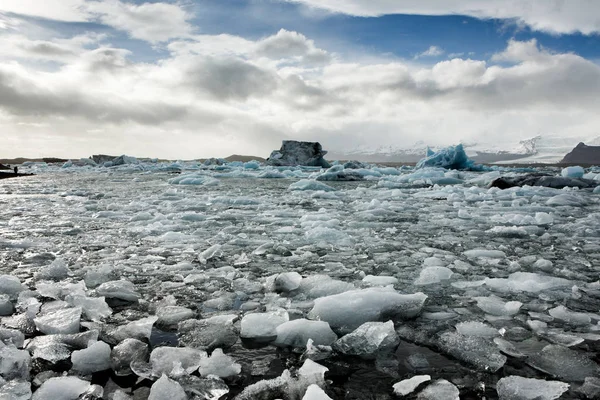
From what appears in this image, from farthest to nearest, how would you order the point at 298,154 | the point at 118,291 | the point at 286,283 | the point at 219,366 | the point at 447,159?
the point at 298,154
the point at 447,159
the point at 286,283
the point at 118,291
the point at 219,366

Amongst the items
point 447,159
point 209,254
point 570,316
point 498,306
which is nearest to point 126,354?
point 209,254

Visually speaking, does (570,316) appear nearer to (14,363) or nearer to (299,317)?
(299,317)

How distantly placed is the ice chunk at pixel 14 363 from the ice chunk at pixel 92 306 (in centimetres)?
42

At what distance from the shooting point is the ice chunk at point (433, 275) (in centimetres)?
244

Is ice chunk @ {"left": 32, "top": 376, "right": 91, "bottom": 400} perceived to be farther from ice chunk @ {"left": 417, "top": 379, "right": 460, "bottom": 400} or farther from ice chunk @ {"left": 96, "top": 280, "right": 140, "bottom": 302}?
ice chunk @ {"left": 417, "top": 379, "right": 460, "bottom": 400}

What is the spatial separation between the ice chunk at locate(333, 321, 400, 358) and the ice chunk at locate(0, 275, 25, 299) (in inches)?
71.8

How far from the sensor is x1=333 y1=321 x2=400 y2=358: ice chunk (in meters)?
1.56

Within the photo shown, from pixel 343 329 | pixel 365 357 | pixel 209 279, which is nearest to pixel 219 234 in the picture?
pixel 209 279

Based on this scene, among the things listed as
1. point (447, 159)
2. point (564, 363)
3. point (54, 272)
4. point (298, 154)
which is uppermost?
point (298, 154)

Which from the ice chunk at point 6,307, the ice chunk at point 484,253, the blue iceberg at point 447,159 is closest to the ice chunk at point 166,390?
the ice chunk at point 6,307

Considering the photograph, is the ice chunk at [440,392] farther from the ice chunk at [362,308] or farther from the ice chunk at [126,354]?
the ice chunk at [126,354]

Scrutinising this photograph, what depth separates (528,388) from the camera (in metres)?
1.26

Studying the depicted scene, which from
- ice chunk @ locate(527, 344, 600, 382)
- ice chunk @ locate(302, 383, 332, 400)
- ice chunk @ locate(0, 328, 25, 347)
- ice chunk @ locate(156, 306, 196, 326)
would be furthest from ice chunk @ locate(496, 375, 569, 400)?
ice chunk @ locate(0, 328, 25, 347)

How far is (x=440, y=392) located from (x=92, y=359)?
1249 mm
